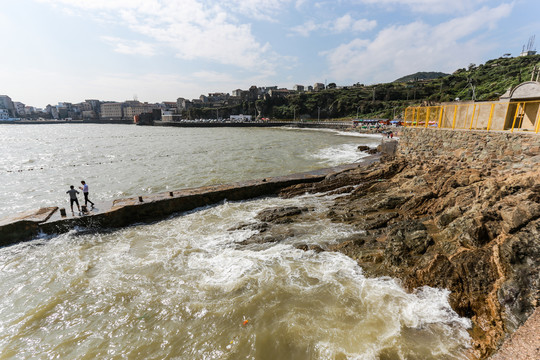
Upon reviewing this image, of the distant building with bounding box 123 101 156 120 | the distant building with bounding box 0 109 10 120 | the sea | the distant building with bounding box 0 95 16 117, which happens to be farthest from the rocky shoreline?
the distant building with bounding box 0 95 16 117

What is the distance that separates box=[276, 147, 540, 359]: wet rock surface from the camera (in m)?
4.10

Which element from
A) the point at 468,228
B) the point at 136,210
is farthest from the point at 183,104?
the point at 468,228

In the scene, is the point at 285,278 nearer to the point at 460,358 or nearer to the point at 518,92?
the point at 460,358

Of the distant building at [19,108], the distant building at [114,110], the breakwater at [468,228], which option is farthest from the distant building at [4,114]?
the breakwater at [468,228]

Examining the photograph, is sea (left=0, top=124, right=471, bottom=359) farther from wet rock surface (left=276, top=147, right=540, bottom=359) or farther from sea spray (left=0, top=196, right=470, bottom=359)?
wet rock surface (left=276, top=147, right=540, bottom=359)

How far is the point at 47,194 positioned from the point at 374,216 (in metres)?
17.7

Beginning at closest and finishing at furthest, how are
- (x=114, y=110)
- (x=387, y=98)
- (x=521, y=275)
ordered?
1. (x=521, y=275)
2. (x=387, y=98)
3. (x=114, y=110)

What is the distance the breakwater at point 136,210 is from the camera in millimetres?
8359

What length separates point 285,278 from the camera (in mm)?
5953

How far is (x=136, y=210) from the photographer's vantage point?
983 centimetres

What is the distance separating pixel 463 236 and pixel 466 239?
101mm

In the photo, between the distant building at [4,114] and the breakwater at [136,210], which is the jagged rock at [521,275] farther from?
the distant building at [4,114]

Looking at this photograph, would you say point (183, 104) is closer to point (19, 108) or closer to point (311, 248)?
point (19, 108)

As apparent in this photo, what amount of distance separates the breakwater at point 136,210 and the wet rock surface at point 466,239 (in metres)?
4.33
